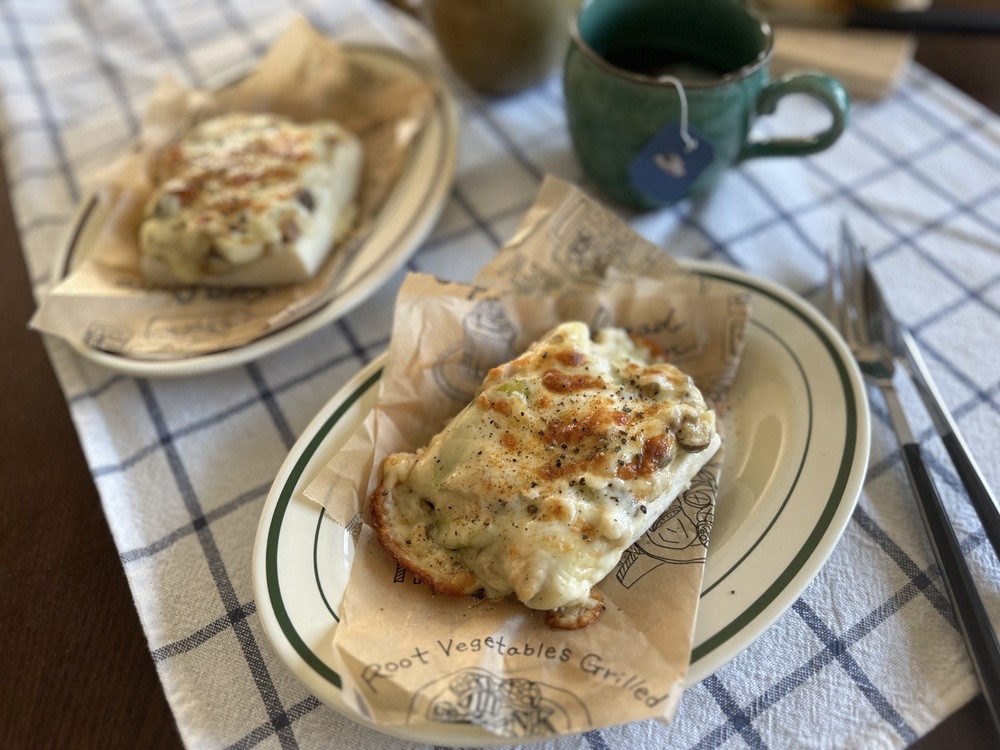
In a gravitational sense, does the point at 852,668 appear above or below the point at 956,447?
below

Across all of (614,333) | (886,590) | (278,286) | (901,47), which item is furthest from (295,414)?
(901,47)

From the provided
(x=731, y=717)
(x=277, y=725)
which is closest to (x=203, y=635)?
(x=277, y=725)

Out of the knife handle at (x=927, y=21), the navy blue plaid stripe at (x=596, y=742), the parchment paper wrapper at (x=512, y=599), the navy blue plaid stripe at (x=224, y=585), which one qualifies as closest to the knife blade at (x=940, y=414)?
the parchment paper wrapper at (x=512, y=599)

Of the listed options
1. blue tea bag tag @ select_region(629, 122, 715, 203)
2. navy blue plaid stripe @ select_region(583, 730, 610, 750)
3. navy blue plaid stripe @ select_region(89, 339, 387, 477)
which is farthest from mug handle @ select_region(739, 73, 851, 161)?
navy blue plaid stripe @ select_region(583, 730, 610, 750)

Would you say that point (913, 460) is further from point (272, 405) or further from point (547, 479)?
point (272, 405)

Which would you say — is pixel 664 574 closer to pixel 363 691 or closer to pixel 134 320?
pixel 363 691

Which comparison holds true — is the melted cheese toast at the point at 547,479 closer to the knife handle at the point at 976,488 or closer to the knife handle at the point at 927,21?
the knife handle at the point at 976,488
